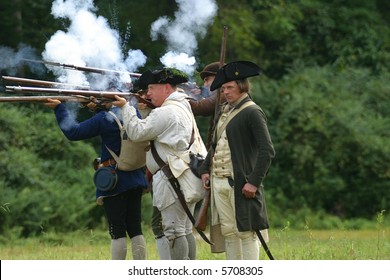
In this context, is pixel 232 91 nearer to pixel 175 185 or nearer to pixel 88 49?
pixel 175 185

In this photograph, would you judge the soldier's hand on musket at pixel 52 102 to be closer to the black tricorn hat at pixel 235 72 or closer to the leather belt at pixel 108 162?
the leather belt at pixel 108 162

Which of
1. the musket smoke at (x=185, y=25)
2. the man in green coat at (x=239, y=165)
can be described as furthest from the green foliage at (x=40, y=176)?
the man in green coat at (x=239, y=165)

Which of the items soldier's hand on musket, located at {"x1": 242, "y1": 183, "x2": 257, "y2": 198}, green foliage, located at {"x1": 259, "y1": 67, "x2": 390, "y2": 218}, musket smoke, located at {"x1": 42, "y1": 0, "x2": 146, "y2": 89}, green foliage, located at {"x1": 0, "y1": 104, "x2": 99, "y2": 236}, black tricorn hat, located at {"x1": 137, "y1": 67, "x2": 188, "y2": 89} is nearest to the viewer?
soldier's hand on musket, located at {"x1": 242, "y1": 183, "x2": 257, "y2": 198}

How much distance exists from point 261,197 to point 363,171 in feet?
35.9

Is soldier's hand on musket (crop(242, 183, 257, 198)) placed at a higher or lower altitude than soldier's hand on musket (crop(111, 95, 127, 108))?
lower

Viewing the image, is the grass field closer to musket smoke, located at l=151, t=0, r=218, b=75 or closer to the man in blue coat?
the man in blue coat

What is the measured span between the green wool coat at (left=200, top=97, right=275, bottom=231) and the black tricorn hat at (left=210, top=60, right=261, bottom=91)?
21cm

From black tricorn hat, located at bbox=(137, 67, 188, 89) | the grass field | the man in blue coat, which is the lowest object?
the grass field

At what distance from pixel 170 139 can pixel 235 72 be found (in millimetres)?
872

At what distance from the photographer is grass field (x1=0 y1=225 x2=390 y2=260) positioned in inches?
377

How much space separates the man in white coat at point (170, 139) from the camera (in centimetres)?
798

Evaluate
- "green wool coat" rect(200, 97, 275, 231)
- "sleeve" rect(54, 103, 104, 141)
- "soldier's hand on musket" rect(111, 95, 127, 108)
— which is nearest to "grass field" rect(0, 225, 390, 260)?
"green wool coat" rect(200, 97, 275, 231)

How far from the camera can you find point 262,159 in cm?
745

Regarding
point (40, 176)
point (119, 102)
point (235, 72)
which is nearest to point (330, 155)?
point (40, 176)
